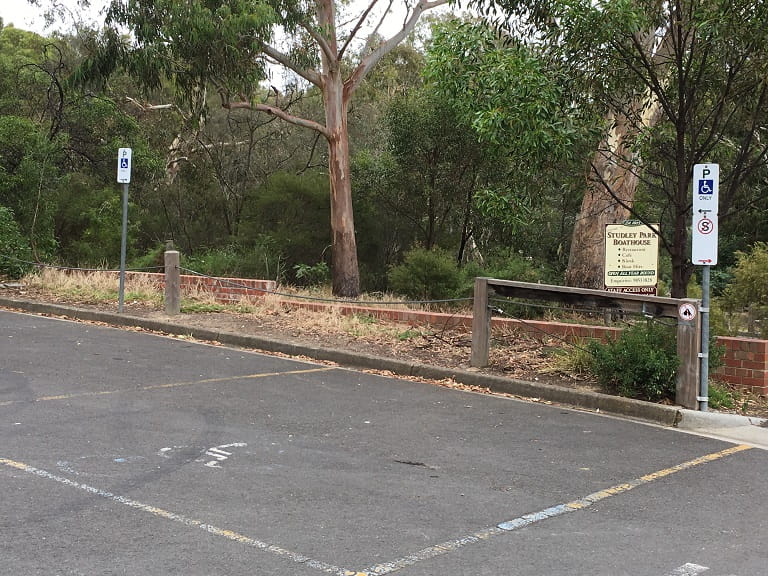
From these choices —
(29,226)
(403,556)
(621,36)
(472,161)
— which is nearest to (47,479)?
(403,556)

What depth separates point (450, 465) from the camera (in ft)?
21.2

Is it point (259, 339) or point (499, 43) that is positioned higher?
point (499, 43)

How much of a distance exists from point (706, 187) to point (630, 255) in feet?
11.3

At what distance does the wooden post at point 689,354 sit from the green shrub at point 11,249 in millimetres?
14642

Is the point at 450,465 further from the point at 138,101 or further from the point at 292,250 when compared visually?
the point at 138,101

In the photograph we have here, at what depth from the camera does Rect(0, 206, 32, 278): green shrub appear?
18.8 metres

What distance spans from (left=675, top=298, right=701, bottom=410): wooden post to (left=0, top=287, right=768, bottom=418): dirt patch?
0.55 m

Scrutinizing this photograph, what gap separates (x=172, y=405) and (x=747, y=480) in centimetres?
505

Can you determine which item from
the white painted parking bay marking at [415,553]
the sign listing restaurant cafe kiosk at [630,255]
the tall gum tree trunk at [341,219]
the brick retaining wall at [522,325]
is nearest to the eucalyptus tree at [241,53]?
the tall gum tree trunk at [341,219]

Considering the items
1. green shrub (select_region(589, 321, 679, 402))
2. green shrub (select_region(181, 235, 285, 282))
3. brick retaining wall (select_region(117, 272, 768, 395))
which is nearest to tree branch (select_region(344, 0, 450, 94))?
green shrub (select_region(181, 235, 285, 282))

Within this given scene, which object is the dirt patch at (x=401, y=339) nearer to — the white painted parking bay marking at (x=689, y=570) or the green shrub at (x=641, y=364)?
the green shrub at (x=641, y=364)

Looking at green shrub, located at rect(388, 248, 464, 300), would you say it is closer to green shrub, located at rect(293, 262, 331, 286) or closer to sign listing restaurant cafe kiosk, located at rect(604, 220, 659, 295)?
green shrub, located at rect(293, 262, 331, 286)

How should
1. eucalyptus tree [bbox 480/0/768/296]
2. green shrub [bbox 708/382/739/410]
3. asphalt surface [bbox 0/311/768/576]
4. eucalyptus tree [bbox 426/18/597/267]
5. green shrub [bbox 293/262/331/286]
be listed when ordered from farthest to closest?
green shrub [bbox 293/262/331/286], eucalyptus tree [bbox 426/18/597/267], eucalyptus tree [bbox 480/0/768/296], green shrub [bbox 708/382/739/410], asphalt surface [bbox 0/311/768/576]

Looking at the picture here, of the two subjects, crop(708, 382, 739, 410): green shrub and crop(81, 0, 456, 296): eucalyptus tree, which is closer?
crop(708, 382, 739, 410): green shrub
